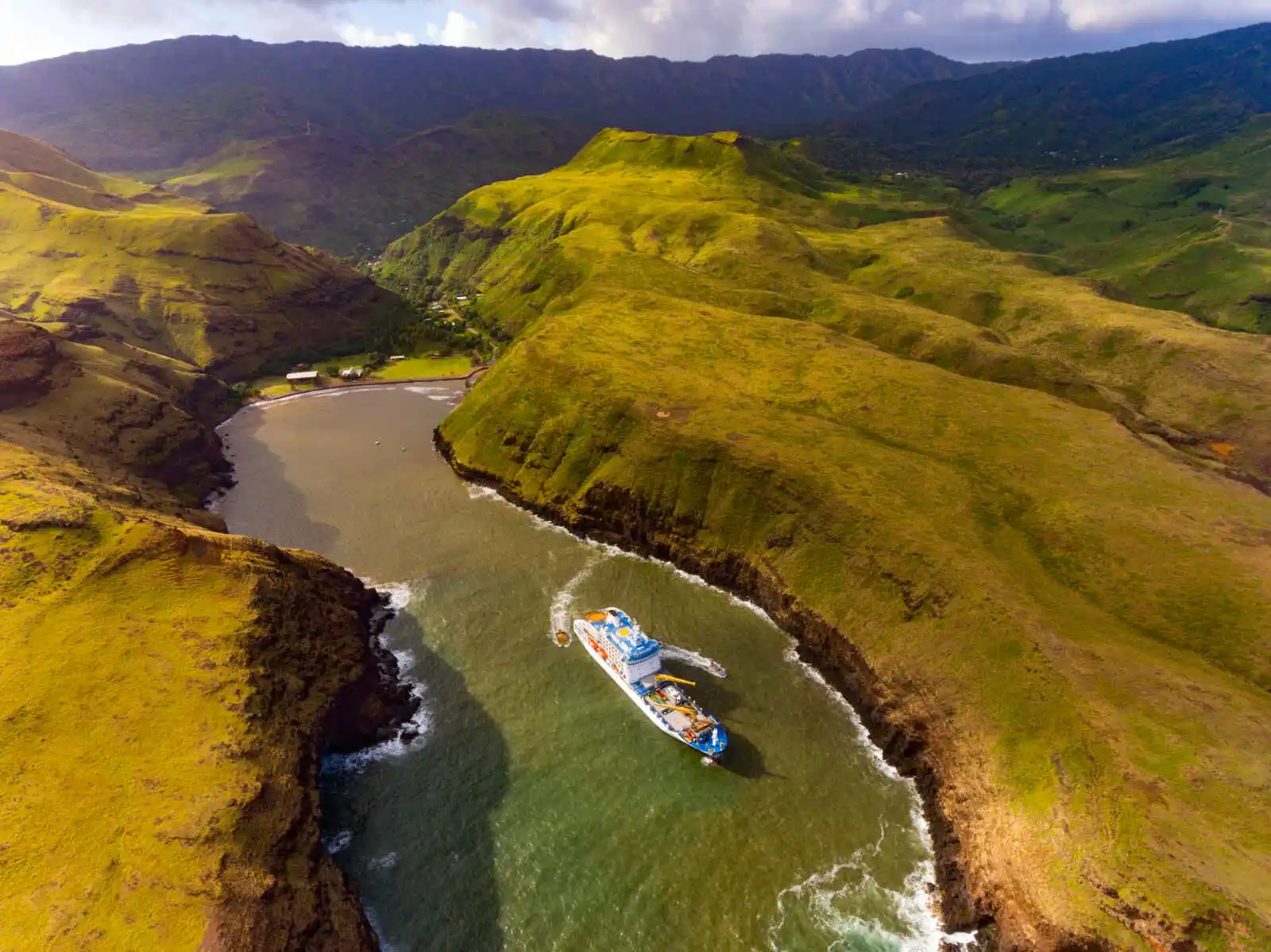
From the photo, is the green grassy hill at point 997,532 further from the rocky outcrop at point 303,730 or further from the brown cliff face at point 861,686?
the rocky outcrop at point 303,730

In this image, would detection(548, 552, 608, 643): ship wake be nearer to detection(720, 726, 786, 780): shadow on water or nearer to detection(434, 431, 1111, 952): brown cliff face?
detection(434, 431, 1111, 952): brown cliff face

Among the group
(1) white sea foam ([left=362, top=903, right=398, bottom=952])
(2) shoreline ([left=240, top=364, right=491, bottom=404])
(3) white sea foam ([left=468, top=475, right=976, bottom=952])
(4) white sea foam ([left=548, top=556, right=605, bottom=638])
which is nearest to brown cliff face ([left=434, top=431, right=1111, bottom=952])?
(3) white sea foam ([left=468, top=475, right=976, bottom=952])

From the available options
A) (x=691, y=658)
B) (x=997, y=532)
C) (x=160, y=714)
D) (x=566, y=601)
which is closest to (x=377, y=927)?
(x=160, y=714)

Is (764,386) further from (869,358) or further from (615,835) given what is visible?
(615,835)

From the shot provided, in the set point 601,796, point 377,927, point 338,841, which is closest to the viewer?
point 377,927

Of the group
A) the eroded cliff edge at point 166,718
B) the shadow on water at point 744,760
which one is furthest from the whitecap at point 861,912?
the eroded cliff edge at point 166,718

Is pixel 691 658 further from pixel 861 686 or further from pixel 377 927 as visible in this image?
pixel 377 927

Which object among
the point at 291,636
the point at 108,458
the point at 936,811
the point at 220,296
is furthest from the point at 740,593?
the point at 220,296
